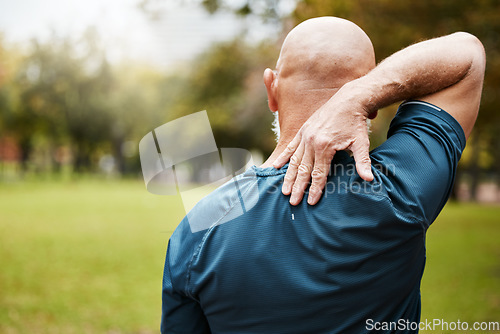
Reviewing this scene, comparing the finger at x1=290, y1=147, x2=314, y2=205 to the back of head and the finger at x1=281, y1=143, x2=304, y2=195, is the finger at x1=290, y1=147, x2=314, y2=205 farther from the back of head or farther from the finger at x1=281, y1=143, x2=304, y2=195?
the back of head

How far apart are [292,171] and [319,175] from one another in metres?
0.10

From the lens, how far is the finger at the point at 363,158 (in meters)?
1.33

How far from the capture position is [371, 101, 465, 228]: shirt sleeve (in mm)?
1361

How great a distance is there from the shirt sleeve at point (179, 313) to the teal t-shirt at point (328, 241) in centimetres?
6

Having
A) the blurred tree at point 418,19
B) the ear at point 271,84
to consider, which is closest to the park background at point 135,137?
the blurred tree at point 418,19

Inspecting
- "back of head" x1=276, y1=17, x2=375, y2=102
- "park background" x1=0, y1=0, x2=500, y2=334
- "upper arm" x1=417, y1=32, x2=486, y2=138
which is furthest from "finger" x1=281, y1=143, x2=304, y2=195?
"park background" x1=0, y1=0, x2=500, y2=334

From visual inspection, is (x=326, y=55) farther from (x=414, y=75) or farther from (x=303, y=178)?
(x=303, y=178)

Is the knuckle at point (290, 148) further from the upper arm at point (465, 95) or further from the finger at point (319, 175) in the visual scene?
the upper arm at point (465, 95)

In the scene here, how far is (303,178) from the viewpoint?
1.38 m

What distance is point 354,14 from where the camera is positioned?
7672 millimetres

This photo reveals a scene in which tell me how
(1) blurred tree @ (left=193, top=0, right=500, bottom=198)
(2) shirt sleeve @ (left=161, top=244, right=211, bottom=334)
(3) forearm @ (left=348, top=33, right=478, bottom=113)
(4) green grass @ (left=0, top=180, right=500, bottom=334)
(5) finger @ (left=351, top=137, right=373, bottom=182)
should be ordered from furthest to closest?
1. (1) blurred tree @ (left=193, top=0, right=500, bottom=198)
2. (4) green grass @ (left=0, top=180, right=500, bottom=334)
3. (2) shirt sleeve @ (left=161, top=244, right=211, bottom=334)
4. (3) forearm @ (left=348, top=33, right=478, bottom=113)
5. (5) finger @ (left=351, top=137, right=373, bottom=182)

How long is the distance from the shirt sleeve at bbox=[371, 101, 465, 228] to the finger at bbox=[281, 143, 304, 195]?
24 cm

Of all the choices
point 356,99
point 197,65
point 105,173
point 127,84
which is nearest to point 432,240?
point 356,99

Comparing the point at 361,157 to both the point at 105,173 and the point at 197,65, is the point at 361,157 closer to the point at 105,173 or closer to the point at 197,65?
the point at 197,65
